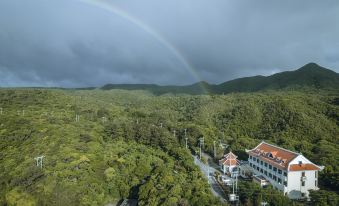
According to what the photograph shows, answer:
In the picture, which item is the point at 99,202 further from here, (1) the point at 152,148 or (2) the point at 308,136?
(2) the point at 308,136

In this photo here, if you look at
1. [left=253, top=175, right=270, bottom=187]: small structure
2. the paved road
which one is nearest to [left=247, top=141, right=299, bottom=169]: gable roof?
[left=253, top=175, right=270, bottom=187]: small structure

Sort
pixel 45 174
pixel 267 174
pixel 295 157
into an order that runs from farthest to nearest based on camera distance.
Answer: pixel 267 174 < pixel 295 157 < pixel 45 174

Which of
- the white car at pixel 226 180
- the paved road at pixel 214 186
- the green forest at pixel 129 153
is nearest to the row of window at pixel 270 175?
the white car at pixel 226 180

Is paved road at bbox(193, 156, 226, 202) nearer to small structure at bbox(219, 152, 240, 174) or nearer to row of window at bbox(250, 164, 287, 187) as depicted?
small structure at bbox(219, 152, 240, 174)

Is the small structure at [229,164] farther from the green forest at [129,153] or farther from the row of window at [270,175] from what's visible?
the green forest at [129,153]

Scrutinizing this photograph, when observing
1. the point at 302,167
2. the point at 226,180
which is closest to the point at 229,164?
the point at 226,180

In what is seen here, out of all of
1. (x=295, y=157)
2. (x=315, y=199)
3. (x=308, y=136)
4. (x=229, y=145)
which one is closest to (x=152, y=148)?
(x=229, y=145)

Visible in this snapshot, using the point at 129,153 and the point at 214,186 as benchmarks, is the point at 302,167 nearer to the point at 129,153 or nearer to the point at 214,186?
the point at 214,186
